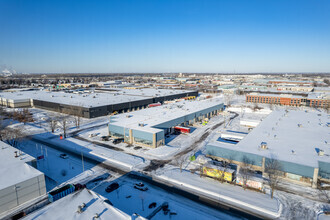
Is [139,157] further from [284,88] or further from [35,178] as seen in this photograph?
[284,88]

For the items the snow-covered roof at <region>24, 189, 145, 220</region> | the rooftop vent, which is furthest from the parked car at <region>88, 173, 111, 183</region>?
the rooftop vent

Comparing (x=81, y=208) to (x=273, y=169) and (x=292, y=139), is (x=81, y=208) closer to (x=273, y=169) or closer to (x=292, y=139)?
(x=273, y=169)

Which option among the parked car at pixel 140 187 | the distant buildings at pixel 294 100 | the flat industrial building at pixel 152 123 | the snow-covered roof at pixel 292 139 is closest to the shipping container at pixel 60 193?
the parked car at pixel 140 187

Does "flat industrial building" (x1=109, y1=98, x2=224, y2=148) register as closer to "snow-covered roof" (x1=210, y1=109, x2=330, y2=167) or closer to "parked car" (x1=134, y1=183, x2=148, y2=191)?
"snow-covered roof" (x1=210, y1=109, x2=330, y2=167)

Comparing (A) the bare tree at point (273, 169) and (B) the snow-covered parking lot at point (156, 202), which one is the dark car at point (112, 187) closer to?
(B) the snow-covered parking lot at point (156, 202)

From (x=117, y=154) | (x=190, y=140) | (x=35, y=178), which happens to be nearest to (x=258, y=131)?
(x=190, y=140)

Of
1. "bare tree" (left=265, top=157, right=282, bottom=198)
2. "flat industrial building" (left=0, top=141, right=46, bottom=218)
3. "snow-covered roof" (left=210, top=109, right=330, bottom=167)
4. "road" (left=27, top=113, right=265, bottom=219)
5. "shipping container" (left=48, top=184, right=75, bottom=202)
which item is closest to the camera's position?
"flat industrial building" (left=0, top=141, right=46, bottom=218)
